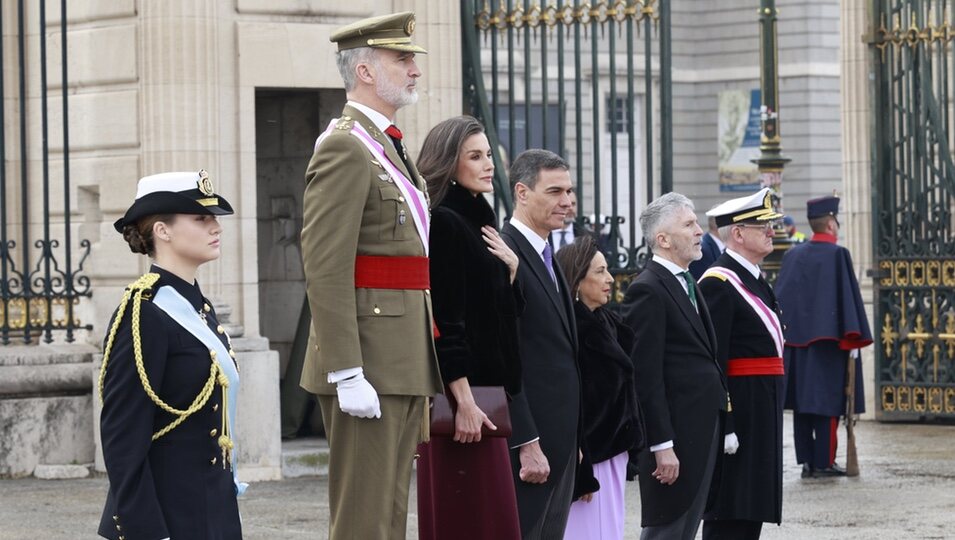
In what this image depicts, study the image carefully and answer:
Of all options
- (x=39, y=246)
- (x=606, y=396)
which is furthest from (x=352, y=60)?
(x=39, y=246)

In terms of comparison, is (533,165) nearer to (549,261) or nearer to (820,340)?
(549,261)

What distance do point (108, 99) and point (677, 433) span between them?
4.51 metres

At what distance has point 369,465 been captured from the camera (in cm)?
554

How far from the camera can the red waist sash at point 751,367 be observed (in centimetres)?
770

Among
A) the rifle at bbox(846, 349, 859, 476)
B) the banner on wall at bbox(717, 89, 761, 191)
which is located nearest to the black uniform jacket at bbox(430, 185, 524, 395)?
the rifle at bbox(846, 349, 859, 476)

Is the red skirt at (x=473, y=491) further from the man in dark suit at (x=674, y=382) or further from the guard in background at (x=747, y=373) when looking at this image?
the guard in background at (x=747, y=373)

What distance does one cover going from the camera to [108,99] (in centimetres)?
1052

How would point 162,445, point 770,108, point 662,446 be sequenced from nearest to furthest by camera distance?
point 162,445 < point 662,446 < point 770,108

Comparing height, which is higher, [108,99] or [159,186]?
[108,99]

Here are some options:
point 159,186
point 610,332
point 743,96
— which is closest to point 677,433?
point 610,332

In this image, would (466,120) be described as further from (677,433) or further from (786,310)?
(786,310)

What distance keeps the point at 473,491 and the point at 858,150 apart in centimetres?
883

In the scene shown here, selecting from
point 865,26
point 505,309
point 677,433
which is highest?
point 865,26

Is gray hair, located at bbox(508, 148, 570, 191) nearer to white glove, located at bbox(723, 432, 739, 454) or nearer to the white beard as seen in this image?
the white beard
